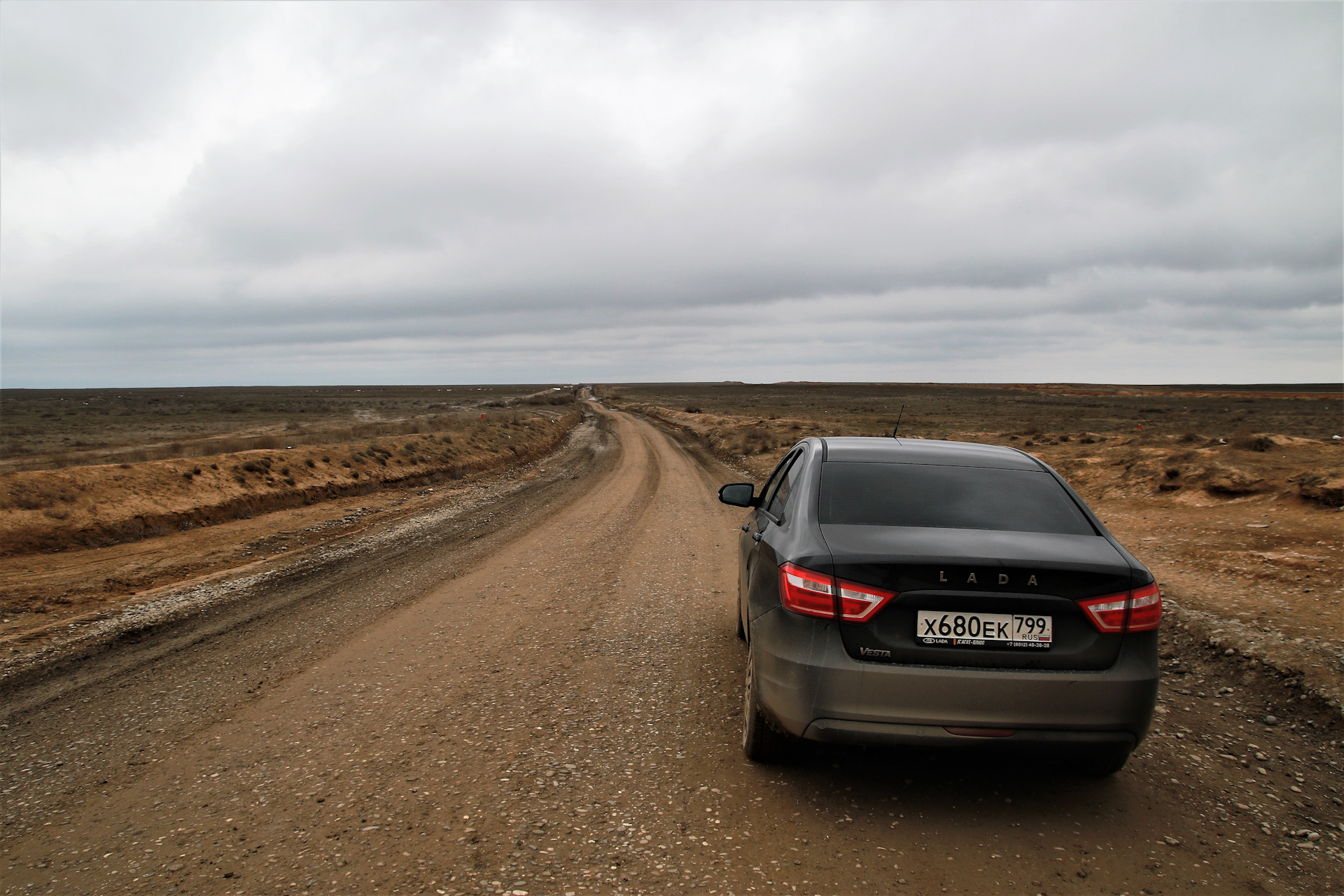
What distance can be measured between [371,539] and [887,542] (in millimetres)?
8702

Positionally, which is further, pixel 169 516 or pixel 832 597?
pixel 169 516

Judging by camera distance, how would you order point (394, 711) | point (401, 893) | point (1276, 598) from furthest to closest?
point (1276, 598), point (394, 711), point (401, 893)

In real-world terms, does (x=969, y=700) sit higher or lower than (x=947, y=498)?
lower

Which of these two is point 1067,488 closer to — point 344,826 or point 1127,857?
point 1127,857

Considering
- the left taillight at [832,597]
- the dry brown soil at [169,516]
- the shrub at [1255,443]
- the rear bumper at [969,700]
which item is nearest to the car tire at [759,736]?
the rear bumper at [969,700]

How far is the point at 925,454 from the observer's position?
169 inches

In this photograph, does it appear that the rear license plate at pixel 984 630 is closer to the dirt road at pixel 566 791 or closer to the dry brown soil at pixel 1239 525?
the dirt road at pixel 566 791

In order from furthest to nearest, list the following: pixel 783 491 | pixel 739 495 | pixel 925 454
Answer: pixel 739 495, pixel 783 491, pixel 925 454

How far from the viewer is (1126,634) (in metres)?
3.04

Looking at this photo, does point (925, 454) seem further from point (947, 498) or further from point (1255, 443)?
point (1255, 443)

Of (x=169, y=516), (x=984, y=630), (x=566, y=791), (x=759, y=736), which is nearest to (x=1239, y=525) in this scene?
(x=984, y=630)

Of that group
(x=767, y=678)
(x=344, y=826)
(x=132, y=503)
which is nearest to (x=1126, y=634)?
(x=767, y=678)

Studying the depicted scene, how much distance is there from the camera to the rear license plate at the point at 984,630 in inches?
119

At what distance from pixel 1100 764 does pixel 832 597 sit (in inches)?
68.6
